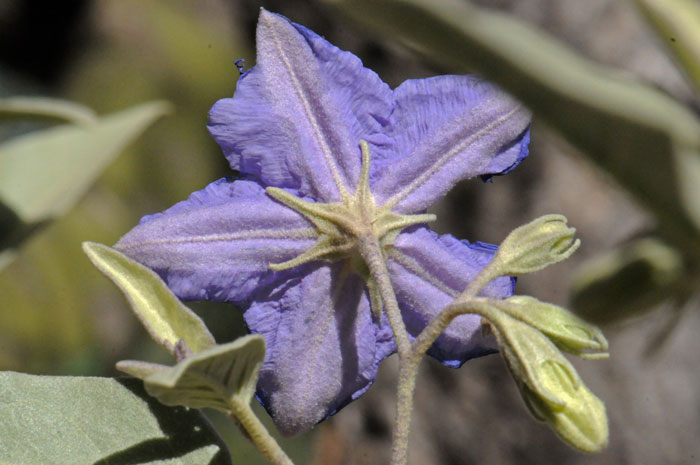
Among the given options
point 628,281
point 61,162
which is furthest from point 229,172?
point 628,281

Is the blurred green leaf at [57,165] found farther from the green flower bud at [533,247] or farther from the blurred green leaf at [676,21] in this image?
the blurred green leaf at [676,21]

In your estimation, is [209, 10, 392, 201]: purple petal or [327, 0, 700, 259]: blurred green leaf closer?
[327, 0, 700, 259]: blurred green leaf

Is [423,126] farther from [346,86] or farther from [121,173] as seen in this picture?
[121,173]

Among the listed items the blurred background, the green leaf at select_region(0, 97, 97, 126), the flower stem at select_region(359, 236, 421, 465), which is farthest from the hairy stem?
the blurred background

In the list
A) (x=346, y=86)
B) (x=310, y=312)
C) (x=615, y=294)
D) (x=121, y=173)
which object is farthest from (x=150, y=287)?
(x=121, y=173)

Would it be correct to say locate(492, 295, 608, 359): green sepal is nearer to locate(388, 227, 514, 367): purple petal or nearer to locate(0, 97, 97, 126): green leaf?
locate(388, 227, 514, 367): purple petal

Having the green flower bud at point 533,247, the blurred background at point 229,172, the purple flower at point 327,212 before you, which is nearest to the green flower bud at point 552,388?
the green flower bud at point 533,247

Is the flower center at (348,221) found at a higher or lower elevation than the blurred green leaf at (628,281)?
lower
